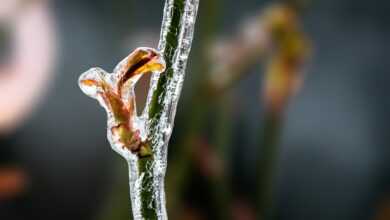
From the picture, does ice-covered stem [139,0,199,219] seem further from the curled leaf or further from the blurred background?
the blurred background

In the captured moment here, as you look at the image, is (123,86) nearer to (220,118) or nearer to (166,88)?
(166,88)

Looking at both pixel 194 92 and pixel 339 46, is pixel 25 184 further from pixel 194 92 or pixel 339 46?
pixel 339 46

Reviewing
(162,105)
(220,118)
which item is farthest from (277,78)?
(162,105)

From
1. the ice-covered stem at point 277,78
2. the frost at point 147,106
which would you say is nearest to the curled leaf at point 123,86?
the frost at point 147,106

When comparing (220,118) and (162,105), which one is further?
(220,118)

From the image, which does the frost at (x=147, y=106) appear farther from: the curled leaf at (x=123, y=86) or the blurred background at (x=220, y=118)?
the blurred background at (x=220, y=118)

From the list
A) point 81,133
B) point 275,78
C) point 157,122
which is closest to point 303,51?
point 275,78

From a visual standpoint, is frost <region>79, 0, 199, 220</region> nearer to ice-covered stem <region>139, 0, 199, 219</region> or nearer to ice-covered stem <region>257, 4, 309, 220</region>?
ice-covered stem <region>139, 0, 199, 219</region>

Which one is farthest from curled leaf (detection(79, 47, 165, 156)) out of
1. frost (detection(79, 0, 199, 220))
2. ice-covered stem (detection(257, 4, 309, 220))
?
ice-covered stem (detection(257, 4, 309, 220))

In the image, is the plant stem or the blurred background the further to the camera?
the blurred background
